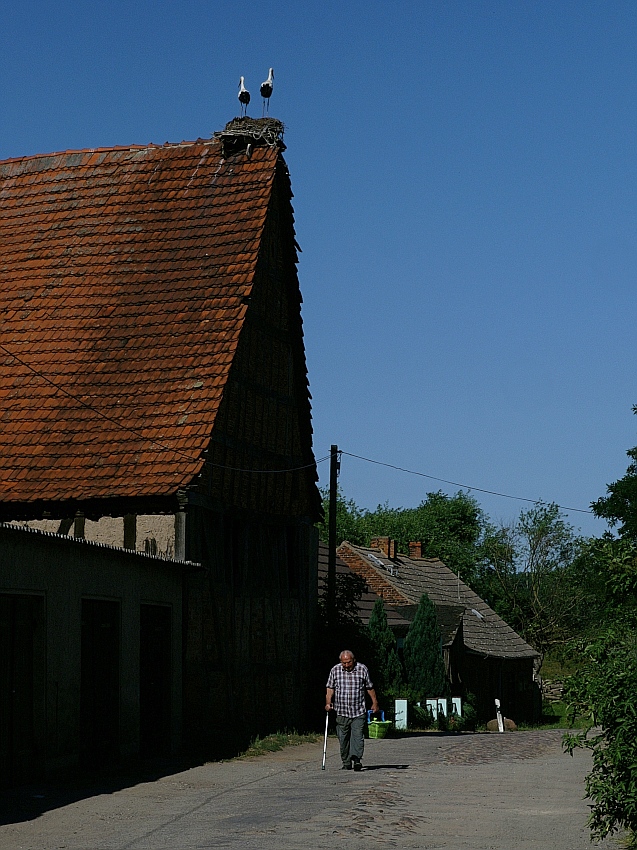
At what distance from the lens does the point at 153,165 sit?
28000mm

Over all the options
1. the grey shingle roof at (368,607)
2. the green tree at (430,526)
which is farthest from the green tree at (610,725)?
the green tree at (430,526)

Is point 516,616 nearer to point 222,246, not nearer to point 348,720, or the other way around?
point 222,246

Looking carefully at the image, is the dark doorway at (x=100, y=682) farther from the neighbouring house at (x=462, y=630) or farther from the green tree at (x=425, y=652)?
the neighbouring house at (x=462, y=630)

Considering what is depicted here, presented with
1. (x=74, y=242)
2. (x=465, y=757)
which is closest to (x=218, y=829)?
(x=465, y=757)

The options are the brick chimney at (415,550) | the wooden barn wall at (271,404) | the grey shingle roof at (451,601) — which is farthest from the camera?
the brick chimney at (415,550)

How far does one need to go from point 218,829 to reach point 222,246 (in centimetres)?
1529

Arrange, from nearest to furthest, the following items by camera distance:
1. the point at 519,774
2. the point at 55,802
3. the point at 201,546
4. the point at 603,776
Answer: the point at 603,776 < the point at 55,802 < the point at 519,774 < the point at 201,546

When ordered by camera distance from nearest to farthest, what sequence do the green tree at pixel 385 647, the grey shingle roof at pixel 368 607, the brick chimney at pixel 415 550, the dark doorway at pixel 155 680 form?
1. the dark doorway at pixel 155 680
2. the green tree at pixel 385 647
3. the grey shingle roof at pixel 368 607
4. the brick chimney at pixel 415 550

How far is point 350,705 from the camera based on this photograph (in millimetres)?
18000

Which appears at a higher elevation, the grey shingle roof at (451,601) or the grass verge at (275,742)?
the grey shingle roof at (451,601)

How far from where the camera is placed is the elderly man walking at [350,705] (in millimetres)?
17750

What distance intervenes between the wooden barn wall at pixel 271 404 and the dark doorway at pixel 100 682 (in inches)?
170

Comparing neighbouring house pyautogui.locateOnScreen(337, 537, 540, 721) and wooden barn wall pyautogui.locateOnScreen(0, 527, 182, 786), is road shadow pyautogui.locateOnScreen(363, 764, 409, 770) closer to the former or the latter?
wooden barn wall pyautogui.locateOnScreen(0, 527, 182, 786)

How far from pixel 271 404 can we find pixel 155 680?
284 inches
